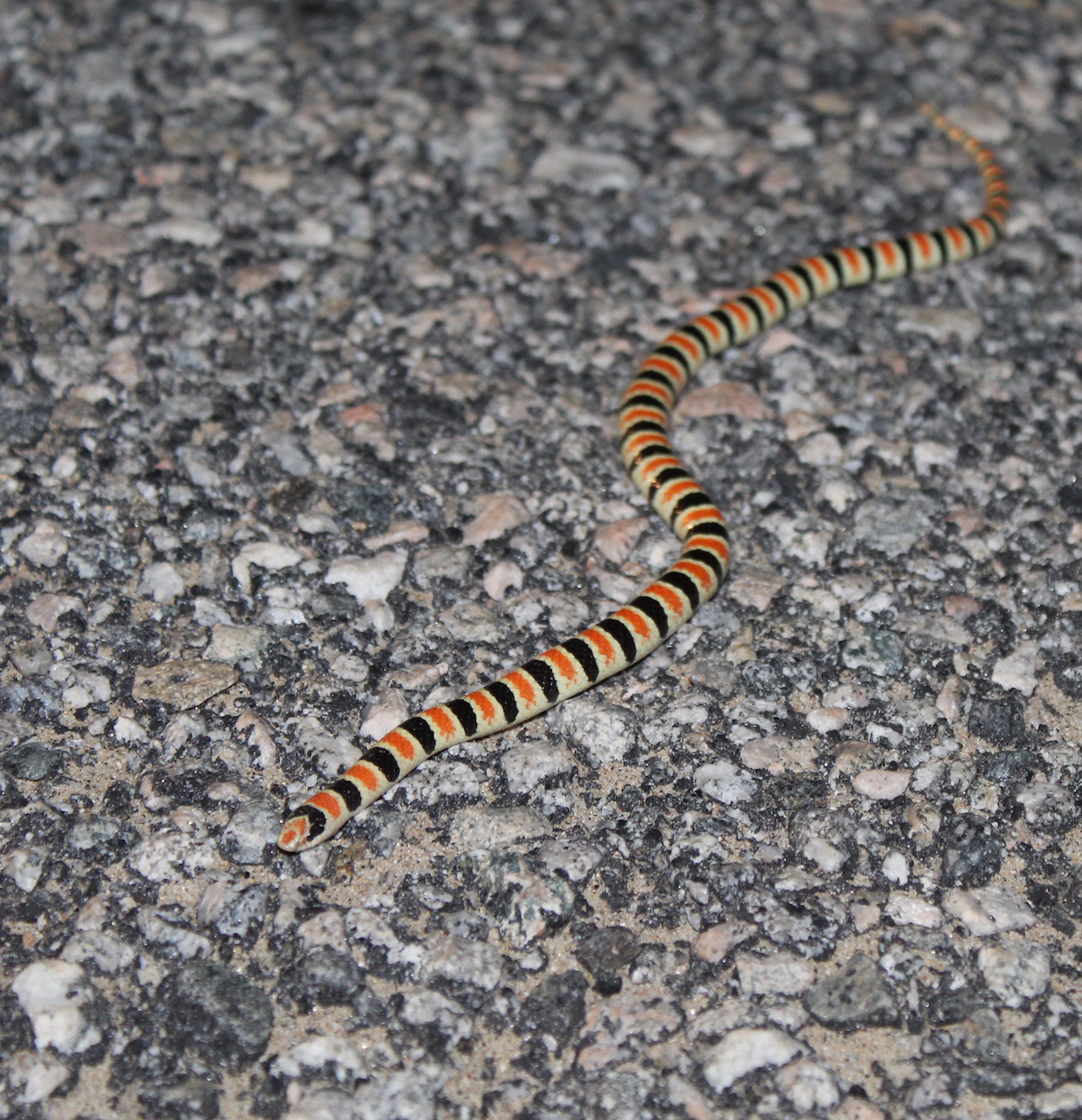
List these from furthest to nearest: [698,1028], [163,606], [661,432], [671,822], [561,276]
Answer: [561,276]
[661,432]
[163,606]
[671,822]
[698,1028]

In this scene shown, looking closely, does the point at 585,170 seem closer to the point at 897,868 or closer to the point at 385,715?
the point at 385,715

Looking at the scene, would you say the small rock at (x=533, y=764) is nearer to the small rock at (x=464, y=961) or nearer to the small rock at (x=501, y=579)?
the small rock at (x=464, y=961)

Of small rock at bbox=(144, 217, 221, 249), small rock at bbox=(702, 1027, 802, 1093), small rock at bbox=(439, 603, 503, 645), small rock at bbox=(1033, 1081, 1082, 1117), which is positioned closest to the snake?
small rock at bbox=(439, 603, 503, 645)

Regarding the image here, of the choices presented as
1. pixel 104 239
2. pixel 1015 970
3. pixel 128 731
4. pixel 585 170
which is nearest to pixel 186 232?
pixel 104 239

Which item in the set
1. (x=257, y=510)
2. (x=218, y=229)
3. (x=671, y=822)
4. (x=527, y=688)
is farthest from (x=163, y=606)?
(x=218, y=229)

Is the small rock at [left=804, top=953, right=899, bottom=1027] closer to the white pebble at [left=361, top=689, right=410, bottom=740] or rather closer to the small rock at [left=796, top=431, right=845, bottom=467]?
the white pebble at [left=361, top=689, right=410, bottom=740]

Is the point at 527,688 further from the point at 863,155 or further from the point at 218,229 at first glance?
the point at 863,155
